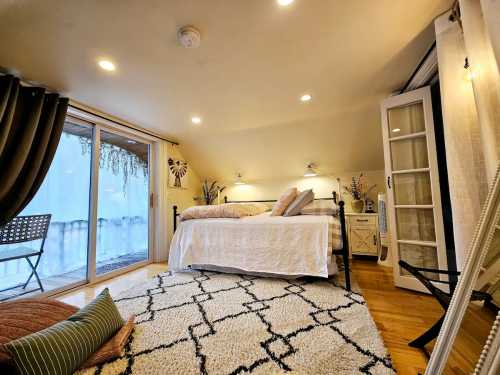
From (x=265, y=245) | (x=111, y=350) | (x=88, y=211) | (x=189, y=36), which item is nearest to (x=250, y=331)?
(x=111, y=350)

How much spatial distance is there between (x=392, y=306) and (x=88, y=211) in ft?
11.4

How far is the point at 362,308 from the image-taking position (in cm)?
163

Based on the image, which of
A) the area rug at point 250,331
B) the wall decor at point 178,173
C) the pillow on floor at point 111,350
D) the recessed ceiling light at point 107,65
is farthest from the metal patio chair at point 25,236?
the wall decor at point 178,173

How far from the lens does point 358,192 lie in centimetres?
350

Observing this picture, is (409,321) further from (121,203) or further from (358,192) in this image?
(121,203)

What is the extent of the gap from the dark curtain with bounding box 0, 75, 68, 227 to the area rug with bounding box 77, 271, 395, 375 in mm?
1336

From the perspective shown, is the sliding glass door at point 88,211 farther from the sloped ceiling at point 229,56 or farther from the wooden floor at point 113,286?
the sloped ceiling at point 229,56

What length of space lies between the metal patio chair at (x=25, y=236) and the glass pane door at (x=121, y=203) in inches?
22.7

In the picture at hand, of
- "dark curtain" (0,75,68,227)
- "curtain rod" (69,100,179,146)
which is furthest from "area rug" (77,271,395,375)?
"curtain rod" (69,100,179,146)

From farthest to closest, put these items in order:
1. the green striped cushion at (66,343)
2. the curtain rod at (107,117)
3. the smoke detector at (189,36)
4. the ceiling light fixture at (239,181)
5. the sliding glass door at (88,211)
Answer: the ceiling light fixture at (239,181)
the curtain rod at (107,117)
the sliding glass door at (88,211)
the smoke detector at (189,36)
the green striped cushion at (66,343)

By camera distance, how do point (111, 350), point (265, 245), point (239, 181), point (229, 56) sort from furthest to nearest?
1. point (239, 181)
2. point (265, 245)
3. point (229, 56)
4. point (111, 350)

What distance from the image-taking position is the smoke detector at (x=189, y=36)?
1398 mm

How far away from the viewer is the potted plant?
3.34 m

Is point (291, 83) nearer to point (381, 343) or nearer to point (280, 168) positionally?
point (280, 168)
